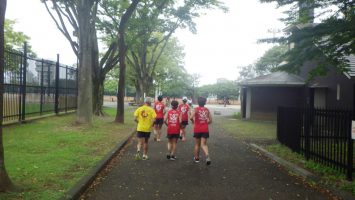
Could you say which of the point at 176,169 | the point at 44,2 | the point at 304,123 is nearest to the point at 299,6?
the point at 304,123

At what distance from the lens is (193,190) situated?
718 cm

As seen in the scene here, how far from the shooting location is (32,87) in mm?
17750

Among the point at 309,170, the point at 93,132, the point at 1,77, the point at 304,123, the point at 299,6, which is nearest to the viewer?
the point at 1,77

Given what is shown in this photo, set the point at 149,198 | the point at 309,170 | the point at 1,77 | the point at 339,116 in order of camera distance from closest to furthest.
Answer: the point at 1,77, the point at 149,198, the point at 339,116, the point at 309,170

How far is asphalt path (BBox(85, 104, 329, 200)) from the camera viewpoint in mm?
6875

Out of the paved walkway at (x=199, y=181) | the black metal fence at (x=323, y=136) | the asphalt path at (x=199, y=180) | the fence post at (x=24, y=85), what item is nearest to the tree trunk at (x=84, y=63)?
the fence post at (x=24, y=85)

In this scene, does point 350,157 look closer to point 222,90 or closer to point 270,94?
point 270,94

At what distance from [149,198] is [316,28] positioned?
624 centimetres

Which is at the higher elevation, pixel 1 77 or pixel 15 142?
pixel 1 77

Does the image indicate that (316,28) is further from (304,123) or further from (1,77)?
(1,77)

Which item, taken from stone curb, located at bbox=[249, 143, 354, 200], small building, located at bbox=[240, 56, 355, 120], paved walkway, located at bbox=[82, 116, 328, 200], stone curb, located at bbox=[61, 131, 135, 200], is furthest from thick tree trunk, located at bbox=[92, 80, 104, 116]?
stone curb, located at bbox=[61, 131, 135, 200]

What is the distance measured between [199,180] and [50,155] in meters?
3.80

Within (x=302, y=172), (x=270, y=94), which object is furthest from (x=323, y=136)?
(x=270, y=94)

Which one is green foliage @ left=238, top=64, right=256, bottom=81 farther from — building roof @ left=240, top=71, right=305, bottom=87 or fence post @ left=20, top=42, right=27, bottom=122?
fence post @ left=20, top=42, right=27, bottom=122
